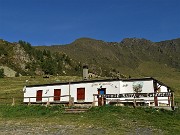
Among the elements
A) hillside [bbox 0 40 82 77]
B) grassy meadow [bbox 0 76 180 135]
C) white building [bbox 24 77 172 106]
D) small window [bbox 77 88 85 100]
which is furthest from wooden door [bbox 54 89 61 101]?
hillside [bbox 0 40 82 77]

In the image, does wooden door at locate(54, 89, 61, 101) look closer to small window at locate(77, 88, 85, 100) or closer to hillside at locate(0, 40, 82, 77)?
small window at locate(77, 88, 85, 100)

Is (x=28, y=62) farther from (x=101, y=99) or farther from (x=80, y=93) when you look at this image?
(x=101, y=99)

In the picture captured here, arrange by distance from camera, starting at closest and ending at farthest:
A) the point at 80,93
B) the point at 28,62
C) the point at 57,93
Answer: the point at 80,93 → the point at 57,93 → the point at 28,62

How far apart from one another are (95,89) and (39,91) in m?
9.55

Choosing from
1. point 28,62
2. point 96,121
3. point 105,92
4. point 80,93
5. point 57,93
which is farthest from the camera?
point 28,62

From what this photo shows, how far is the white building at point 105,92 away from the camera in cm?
3975

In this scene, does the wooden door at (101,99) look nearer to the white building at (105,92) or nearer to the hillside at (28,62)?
the white building at (105,92)

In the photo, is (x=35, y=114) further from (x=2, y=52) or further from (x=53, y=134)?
(x=2, y=52)

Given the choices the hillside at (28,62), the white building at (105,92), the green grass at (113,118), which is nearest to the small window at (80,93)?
the white building at (105,92)

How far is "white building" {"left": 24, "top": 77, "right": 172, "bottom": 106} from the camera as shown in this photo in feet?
130

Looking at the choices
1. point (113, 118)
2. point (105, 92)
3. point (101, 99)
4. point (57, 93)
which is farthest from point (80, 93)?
point (113, 118)

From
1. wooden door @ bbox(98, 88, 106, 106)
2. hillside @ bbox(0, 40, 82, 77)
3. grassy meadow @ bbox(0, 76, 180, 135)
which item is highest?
hillside @ bbox(0, 40, 82, 77)

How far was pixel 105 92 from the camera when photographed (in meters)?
43.1

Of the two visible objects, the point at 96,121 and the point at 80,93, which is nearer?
the point at 96,121
